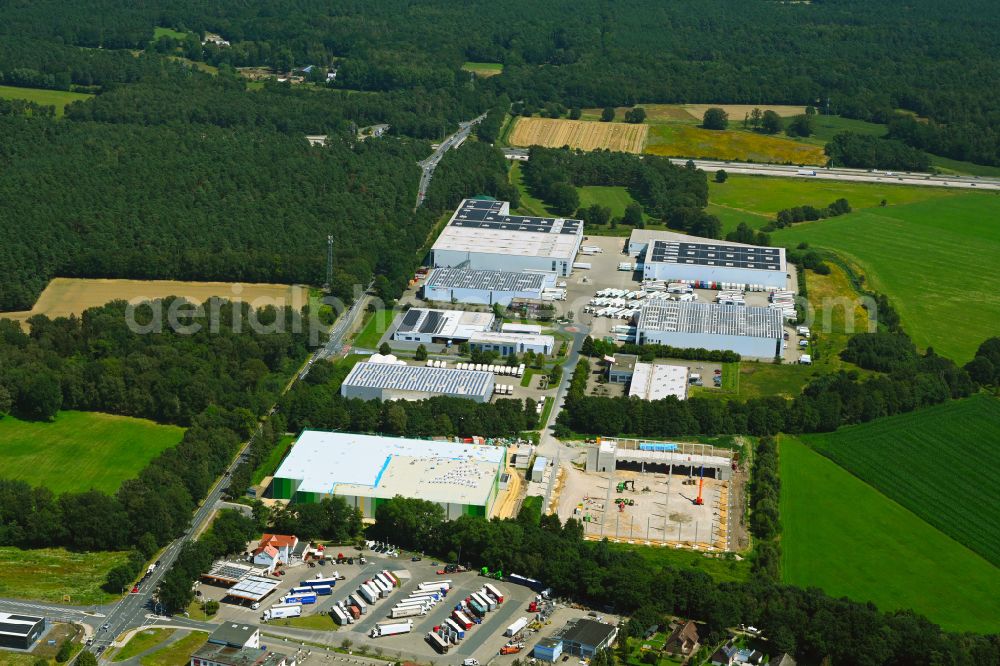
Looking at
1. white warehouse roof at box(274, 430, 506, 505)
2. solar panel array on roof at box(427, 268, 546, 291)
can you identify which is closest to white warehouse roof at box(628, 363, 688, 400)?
white warehouse roof at box(274, 430, 506, 505)

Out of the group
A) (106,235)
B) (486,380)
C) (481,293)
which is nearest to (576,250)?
(481,293)

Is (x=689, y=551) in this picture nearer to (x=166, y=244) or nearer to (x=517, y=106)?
(x=166, y=244)

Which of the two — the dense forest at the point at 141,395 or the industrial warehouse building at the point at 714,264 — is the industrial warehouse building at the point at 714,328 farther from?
the dense forest at the point at 141,395

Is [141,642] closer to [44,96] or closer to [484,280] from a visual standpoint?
[484,280]

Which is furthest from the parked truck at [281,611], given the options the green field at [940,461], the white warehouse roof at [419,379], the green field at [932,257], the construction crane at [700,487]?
the green field at [932,257]

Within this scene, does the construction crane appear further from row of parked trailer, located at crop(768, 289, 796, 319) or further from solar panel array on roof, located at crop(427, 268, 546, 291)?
solar panel array on roof, located at crop(427, 268, 546, 291)
